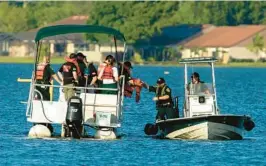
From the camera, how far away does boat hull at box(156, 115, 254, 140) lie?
37062 mm

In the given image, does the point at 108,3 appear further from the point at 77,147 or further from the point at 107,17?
the point at 77,147

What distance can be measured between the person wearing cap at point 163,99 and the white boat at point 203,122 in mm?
456

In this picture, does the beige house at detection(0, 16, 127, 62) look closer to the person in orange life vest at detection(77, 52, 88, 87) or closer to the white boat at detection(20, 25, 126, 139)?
the person in orange life vest at detection(77, 52, 88, 87)

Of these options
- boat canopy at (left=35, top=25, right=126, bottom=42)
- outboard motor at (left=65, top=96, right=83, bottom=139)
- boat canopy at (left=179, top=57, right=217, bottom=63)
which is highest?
boat canopy at (left=35, top=25, right=126, bottom=42)

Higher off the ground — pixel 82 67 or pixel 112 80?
pixel 82 67

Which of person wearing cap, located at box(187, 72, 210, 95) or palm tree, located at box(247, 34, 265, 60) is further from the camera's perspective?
palm tree, located at box(247, 34, 265, 60)

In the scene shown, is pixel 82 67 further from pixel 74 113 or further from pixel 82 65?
pixel 74 113

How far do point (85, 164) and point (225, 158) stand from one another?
393 centimetres

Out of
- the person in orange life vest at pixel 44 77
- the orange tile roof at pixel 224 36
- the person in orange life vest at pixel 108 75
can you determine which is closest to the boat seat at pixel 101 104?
the person in orange life vest at pixel 108 75

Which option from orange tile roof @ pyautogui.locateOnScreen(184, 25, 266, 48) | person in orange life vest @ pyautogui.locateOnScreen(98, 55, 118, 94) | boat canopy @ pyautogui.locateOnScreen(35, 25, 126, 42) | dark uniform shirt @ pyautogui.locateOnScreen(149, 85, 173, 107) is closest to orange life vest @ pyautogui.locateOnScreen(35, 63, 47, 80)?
boat canopy @ pyautogui.locateOnScreen(35, 25, 126, 42)

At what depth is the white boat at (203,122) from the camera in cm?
3709

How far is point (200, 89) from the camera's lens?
38000 millimetres

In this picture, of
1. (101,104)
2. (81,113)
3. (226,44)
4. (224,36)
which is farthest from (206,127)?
(224,36)

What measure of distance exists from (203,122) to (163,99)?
1779mm
